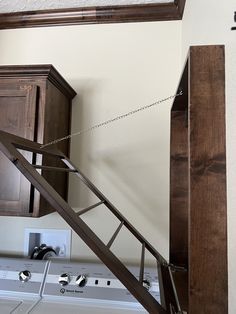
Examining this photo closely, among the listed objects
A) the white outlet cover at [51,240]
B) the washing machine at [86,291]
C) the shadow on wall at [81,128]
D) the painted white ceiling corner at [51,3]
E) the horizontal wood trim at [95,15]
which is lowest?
the washing machine at [86,291]

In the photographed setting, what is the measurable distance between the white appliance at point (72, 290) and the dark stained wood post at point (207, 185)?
561mm

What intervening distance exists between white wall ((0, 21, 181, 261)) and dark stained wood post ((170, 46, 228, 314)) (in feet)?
2.68

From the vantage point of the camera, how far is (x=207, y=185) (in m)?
0.62

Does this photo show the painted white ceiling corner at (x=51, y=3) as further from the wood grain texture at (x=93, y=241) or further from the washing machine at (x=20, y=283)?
the washing machine at (x=20, y=283)

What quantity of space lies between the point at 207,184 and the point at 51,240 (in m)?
1.15

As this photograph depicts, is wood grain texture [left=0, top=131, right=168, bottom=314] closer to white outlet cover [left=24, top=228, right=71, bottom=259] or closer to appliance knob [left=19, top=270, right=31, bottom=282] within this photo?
appliance knob [left=19, top=270, right=31, bottom=282]

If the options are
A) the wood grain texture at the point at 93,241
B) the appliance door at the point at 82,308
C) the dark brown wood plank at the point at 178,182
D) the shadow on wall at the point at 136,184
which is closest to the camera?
the wood grain texture at the point at 93,241

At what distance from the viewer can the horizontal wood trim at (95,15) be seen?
150 cm

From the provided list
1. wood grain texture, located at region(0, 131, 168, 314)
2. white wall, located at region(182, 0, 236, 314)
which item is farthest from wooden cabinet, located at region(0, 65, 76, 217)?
white wall, located at region(182, 0, 236, 314)

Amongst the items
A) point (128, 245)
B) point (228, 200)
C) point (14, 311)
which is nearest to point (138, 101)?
point (128, 245)

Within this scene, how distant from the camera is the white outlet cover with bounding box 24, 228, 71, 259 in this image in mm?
1466

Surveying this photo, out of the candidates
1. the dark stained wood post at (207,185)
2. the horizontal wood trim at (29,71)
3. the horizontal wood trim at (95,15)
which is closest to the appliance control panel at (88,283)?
the dark stained wood post at (207,185)

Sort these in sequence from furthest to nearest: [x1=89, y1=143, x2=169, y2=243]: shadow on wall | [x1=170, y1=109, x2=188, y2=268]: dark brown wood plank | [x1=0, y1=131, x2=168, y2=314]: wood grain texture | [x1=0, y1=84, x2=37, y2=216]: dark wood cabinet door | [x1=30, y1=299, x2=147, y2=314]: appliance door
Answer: [x1=89, y1=143, x2=169, y2=243]: shadow on wall, [x1=170, y1=109, x2=188, y2=268]: dark brown wood plank, [x1=0, y1=84, x2=37, y2=216]: dark wood cabinet door, [x1=30, y1=299, x2=147, y2=314]: appliance door, [x1=0, y1=131, x2=168, y2=314]: wood grain texture

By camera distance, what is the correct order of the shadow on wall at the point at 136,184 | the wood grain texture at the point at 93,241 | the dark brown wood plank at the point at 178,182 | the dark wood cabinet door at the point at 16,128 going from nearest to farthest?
the wood grain texture at the point at 93,241 → the dark wood cabinet door at the point at 16,128 → the dark brown wood plank at the point at 178,182 → the shadow on wall at the point at 136,184
